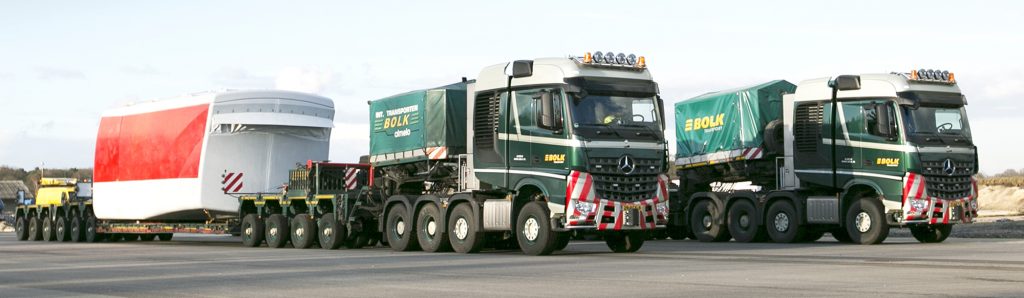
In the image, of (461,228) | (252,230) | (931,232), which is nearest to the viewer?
(461,228)

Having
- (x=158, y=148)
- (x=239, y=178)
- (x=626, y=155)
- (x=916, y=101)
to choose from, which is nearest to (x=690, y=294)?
(x=626, y=155)

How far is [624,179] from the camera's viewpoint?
22000 mm

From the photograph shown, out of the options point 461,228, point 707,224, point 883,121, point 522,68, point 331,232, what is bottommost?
point 331,232

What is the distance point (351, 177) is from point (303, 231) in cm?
155

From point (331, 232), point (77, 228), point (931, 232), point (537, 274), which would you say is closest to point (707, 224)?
point (931, 232)

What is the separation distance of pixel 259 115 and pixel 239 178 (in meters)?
1.56

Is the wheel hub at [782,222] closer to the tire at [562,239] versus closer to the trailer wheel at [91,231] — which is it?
the tire at [562,239]

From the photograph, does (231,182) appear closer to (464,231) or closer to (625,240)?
(464,231)

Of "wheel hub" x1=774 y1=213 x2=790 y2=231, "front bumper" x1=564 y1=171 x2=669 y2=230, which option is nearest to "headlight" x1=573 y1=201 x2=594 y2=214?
"front bumper" x1=564 y1=171 x2=669 y2=230

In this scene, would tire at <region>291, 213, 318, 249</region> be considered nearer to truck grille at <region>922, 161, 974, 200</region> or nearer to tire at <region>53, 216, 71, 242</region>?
tire at <region>53, 216, 71, 242</region>

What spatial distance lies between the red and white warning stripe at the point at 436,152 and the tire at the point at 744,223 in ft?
27.6

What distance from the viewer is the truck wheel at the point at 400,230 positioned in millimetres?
24969

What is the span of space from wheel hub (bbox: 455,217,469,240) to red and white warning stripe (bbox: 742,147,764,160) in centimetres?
874

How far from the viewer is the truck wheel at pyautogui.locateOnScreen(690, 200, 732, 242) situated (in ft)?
99.7
